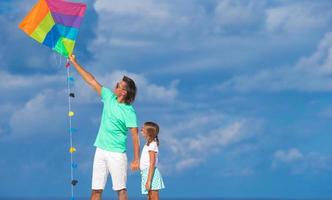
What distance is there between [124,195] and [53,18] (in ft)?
12.9

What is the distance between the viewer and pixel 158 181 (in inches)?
443

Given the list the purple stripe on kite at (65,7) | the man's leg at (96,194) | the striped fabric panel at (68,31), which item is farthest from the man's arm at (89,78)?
the purple stripe on kite at (65,7)

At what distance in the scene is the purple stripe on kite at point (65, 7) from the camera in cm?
1109

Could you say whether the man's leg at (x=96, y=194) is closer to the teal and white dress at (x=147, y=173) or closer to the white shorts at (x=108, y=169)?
the white shorts at (x=108, y=169)

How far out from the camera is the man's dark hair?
9092 millimetres

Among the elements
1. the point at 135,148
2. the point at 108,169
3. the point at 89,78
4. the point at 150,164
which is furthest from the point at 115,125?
the point at 150,164

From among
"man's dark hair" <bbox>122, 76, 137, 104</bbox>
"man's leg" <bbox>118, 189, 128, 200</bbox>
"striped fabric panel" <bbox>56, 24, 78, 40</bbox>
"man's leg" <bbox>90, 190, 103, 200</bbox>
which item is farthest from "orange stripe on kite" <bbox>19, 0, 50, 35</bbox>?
"man's leg" <bbox>118, 189, 128, 200</bbox>

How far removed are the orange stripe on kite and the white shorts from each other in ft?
10.2

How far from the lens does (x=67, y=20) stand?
1117 cm

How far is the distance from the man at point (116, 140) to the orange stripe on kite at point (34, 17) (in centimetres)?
262

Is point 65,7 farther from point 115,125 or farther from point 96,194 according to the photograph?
point 96,194

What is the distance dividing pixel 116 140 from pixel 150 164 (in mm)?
1909

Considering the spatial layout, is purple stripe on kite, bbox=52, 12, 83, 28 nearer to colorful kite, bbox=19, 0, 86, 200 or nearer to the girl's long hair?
colorful kite, bbox=19, 0, 86, 200

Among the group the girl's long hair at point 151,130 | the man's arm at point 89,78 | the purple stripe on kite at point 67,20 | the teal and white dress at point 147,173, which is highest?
the purple stripe on kite at point 67,20
